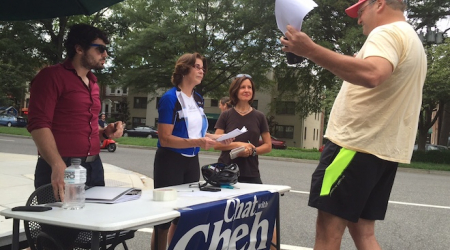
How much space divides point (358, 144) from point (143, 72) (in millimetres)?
30854

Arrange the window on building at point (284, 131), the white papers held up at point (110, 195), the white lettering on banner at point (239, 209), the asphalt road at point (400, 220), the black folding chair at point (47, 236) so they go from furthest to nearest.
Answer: the window on building at point (284, 131) < the asphalt road at point (400, 220) < the white lettering on banner at point (239, 209) < the white papers held up at point (110, 195) < the black folding chair at point (47, 236)

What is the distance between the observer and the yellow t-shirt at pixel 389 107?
2.38 metres

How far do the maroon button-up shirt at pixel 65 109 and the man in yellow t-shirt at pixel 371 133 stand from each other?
1.64 metres

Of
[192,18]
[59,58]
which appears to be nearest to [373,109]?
[192,18]

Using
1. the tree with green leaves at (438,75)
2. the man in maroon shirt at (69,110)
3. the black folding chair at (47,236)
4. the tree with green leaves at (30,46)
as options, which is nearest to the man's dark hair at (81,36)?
the man in maroon shirt at (69,110)

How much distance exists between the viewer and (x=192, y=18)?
2944 cm

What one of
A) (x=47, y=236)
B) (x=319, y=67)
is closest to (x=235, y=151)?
(x=47, y=236)

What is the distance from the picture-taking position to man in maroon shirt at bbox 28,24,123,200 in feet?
9.07

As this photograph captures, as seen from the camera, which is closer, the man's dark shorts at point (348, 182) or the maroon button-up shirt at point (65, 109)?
the man's dark shorts at point (348, 182)

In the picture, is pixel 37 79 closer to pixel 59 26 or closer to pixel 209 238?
pixel 209 238

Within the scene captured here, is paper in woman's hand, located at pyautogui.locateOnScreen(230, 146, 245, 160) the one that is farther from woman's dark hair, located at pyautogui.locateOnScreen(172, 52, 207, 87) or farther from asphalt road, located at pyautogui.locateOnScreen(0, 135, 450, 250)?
asphalt road, located at pyautogui.locateOnScreen(0, 135, 450, 250)

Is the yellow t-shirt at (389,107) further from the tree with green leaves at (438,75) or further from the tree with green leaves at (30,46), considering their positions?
the tree with green leaves at (30,46)

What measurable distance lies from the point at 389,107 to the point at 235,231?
4.41 ft

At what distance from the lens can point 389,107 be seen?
2439 millimetres
